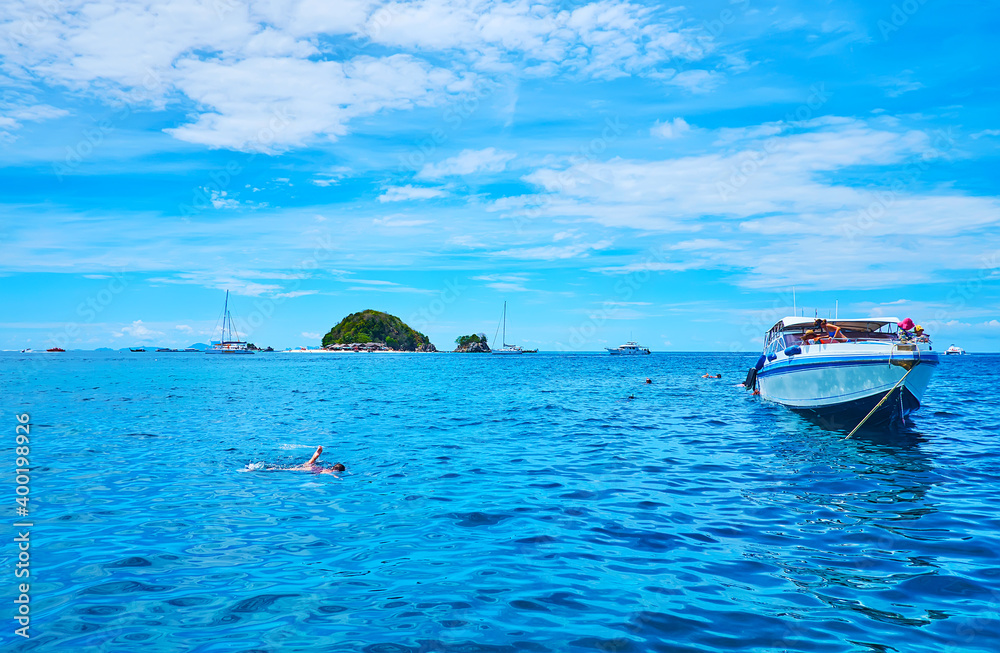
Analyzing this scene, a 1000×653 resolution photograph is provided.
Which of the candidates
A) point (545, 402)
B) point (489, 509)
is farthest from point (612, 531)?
point (545, 402)

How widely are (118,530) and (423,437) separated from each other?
11684 mm

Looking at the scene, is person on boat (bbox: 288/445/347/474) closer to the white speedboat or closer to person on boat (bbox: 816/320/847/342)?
the white speedboat

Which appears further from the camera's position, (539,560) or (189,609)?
(539,560)

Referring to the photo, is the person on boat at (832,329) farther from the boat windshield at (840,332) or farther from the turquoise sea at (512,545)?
the turquoise sea at (512,545)

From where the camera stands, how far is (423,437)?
68.5 ft

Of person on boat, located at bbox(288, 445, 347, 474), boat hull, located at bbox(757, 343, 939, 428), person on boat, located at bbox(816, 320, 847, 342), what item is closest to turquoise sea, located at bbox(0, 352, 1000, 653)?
person on boat, located at bbox(288, 445, 347, 474)

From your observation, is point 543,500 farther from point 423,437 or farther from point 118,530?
point 423,437

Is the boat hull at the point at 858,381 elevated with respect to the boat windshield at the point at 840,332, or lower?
lower

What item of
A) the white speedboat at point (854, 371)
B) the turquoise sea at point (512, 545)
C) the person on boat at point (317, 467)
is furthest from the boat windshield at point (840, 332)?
the person on boat at point (317, 467)

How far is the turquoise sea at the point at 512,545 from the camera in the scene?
6320 mm

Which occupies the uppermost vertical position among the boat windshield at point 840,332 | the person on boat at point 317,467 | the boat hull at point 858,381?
the boat windshield at point 840,332

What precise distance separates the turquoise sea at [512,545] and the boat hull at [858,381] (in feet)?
5.69

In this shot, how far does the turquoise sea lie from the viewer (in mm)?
6320

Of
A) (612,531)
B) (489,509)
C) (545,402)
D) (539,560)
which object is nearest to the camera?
(539,560)
